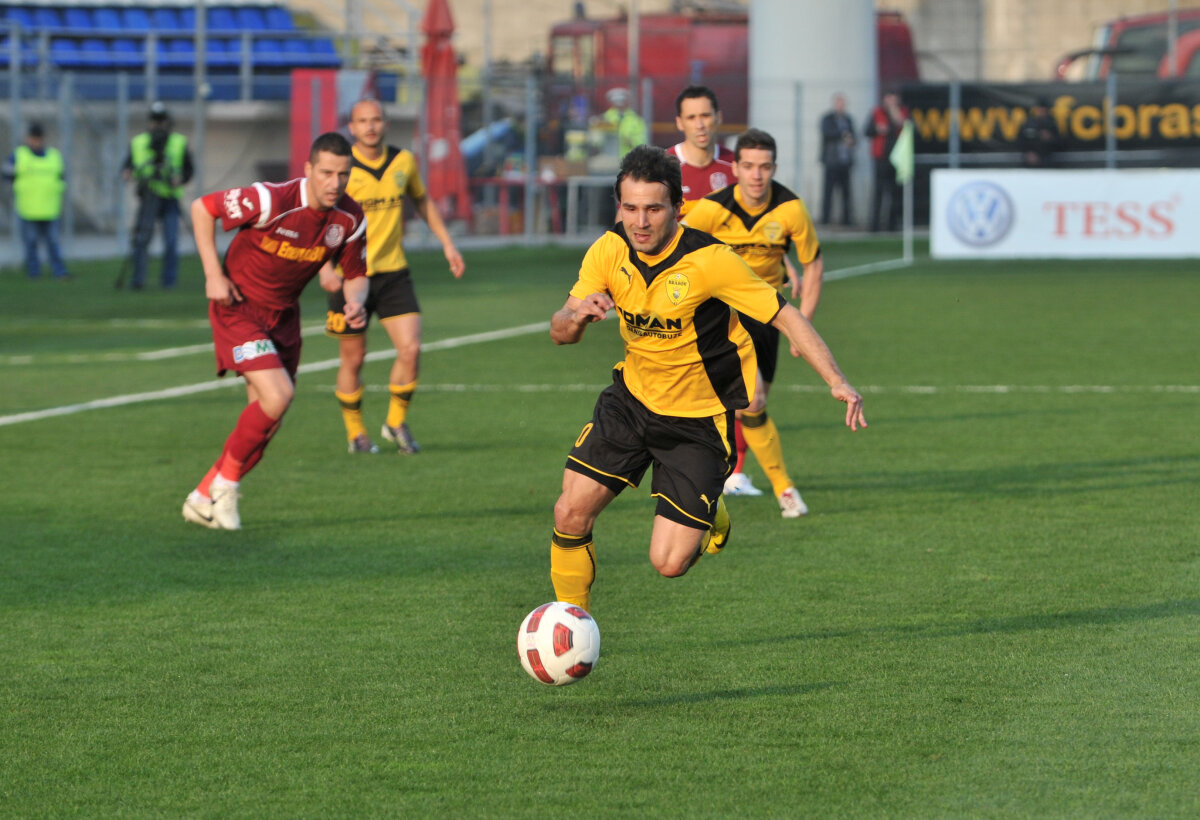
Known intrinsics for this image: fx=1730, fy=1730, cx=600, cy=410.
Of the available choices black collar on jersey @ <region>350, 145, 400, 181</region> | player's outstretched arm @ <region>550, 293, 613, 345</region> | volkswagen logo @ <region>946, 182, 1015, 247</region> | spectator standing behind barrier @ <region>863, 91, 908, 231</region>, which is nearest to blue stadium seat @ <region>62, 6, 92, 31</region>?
spectator standing behind barrier @ <region>863, 91, 908, 231</region>

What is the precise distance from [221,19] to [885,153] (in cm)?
1590

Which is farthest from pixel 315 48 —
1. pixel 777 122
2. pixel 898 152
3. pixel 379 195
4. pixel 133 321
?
pixel 379 195

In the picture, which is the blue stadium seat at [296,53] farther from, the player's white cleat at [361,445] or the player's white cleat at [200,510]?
the player's white cleat at [200,510]

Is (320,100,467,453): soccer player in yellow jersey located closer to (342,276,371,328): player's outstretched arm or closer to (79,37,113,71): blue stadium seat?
(342,276,371,328): player's outstretched arm

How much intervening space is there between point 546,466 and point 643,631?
3859mm

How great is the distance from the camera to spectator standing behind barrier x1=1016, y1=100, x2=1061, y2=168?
1286 inches

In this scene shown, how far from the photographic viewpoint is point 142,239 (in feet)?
73.5

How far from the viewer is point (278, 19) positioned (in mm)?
39969

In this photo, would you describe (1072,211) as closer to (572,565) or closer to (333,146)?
(333,146)

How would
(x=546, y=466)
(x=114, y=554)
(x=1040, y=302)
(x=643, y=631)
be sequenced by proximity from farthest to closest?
1. (x=1040, y=302)
2. (x=546, y=466)
3. (x=114, y=554)
4. (x=643, y=631)

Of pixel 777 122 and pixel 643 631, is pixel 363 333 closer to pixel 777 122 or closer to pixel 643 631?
pixel 643 631

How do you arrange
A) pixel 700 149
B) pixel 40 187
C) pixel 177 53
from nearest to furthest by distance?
1. pixel 700 149
2. pixel 40 187
3. pixel 177 53

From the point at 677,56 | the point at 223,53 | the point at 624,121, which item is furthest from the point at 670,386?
the point at 223,53

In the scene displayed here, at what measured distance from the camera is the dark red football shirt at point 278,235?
26.7 feet
